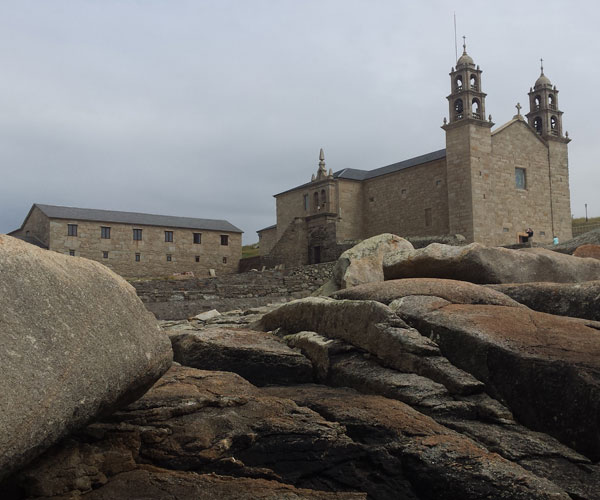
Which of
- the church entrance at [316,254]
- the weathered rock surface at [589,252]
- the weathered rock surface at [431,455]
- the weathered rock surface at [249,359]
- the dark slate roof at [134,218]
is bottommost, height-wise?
the weathered rock surface at [431,455]

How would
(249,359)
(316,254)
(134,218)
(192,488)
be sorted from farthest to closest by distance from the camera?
(134,218)
(316,254)
(249,359)
(192,488)

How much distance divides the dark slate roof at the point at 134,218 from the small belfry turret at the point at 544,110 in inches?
1044

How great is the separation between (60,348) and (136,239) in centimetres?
4467

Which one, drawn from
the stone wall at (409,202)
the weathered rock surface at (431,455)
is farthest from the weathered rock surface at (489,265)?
the stone wall at (409,202)

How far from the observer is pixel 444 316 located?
6.75m

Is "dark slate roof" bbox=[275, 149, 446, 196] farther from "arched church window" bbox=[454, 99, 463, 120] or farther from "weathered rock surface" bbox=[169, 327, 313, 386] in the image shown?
"weathered rock surface" bbox=[169, 327, 313, 386]

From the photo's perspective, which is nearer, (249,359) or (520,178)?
(249,359)

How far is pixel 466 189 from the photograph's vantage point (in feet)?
125

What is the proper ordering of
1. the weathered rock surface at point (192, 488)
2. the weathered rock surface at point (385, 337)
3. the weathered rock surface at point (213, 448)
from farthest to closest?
the weathered rock surface at point (385, 337) → the weathered rock surface at point (213, 448) → the weathered rock surface at point (192, 488)

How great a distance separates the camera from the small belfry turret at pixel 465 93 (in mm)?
38406

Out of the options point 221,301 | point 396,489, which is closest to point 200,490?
point 396,489

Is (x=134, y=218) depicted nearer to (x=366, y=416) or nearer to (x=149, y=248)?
(x=149, y=248)

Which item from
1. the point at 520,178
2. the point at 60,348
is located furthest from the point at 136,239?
the point at 60,348

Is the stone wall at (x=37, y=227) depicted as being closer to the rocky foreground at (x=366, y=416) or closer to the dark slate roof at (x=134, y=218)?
the dark slate roof at (x=134, y=218)
